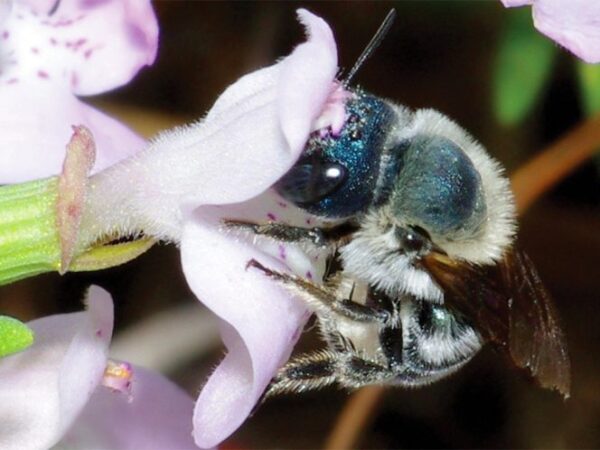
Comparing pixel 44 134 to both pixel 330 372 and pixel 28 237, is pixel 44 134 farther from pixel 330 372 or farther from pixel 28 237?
pixel 330 372

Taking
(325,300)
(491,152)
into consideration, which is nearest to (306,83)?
(325,300)

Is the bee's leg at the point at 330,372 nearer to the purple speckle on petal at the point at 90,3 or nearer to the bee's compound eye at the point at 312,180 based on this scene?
the bee's compound eye at the point at 312,180

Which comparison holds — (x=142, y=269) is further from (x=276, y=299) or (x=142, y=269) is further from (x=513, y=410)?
(x=276, y=299)

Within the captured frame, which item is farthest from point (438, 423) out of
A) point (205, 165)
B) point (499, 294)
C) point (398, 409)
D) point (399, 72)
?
point (205, 165)

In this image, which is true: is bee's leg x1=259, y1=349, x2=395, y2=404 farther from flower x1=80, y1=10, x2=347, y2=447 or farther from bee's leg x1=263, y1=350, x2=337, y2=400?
flower x1=80, y1=10, x2=347, y2=447

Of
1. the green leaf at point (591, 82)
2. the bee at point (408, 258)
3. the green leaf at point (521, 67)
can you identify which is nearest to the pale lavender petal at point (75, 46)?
the bee at point (408, 258)

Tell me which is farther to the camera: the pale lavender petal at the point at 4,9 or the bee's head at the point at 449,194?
the pale lavender petal at the point at 4,9
